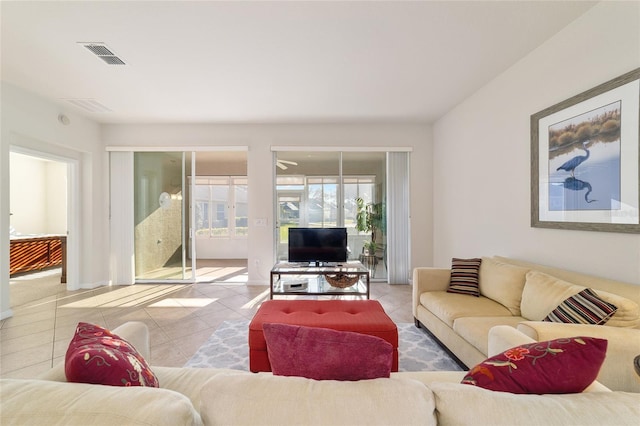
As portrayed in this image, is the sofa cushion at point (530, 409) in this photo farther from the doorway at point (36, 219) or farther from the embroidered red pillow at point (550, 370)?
the doorway at point (36, 219)

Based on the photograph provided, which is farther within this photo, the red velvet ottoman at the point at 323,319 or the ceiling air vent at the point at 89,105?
the ceiling air vent at the point at 89,105

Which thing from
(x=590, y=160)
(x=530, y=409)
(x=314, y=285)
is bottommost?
(x=314, y=285)

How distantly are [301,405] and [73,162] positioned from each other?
567 centimetres

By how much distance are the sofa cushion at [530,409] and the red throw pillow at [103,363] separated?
0.98 meters

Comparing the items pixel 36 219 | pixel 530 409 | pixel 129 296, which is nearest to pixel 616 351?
pixel 530 409

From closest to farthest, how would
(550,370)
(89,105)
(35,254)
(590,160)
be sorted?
(550,370), (590,160), (89,105), (35,254)

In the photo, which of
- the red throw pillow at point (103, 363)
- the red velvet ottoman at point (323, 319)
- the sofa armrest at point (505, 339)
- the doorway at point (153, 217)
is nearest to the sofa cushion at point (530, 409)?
the sofa armrest at point (505, 339)

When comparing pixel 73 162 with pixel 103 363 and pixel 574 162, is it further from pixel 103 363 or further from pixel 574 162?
pixel 574 162

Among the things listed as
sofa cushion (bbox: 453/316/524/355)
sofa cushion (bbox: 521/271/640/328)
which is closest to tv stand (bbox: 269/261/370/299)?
sofa cushion (bbox: 453/316/524/355)

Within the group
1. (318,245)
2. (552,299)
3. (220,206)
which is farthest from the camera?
(220,206)

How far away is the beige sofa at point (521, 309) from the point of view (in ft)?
4.73

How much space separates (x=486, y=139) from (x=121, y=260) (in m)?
6.03

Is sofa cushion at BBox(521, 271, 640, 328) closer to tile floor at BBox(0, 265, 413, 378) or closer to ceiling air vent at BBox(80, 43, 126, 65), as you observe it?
tile floor at BBox(0, 265, 413, 378)

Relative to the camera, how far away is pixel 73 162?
4.53m
